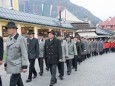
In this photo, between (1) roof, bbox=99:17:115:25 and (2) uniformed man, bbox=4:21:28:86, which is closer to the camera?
(2) uniformed man, bbox=4:21:28:86

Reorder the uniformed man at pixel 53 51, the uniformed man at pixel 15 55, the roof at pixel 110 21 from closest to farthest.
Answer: the uniformed man at pixel 15 55
the uniformed man at pixel 53 51
the roof at pixel 110 21

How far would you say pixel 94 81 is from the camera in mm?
10648

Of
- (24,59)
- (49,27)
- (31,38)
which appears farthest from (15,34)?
(49,27)

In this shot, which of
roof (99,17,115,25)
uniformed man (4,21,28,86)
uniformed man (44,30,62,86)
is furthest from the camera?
roof (99,17,115,25)

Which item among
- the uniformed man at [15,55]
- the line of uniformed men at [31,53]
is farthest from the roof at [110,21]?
the uniformed man at [15,55]

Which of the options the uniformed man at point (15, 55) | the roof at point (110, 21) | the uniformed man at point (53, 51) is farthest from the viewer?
the roof at point (110, 21)

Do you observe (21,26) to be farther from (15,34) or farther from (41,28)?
(15,34)

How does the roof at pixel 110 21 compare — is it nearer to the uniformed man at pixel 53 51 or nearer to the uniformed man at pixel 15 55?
the uniformed man at pixel 53 51

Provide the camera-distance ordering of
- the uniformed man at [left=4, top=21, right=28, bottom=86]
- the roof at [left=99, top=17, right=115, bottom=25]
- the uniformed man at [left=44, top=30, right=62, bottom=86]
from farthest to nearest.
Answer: the roof at [left=99, top=17, right=115, bottom=25] < the uniformed man at [left=44, top=30, right=62, bottom=86] < the uniformed man at [left=4, top=21, right=28, bottom=86]

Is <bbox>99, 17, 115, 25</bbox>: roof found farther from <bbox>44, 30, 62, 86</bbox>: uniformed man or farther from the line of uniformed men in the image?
<bbox>44, 30, 62, 86</bbox>: uniformed man

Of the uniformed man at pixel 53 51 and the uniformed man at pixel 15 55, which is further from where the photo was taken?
the uniformed man at pixel 53 51

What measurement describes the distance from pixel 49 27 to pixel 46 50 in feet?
77.7

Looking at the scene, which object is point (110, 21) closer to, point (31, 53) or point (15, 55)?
point (31, 53)

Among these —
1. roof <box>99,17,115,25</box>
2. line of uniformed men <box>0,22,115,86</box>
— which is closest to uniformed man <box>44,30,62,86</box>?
line of uniformed men <box>0,22,115,86</box>
